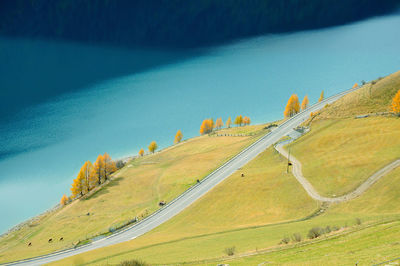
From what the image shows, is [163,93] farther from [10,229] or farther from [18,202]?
[10,229]

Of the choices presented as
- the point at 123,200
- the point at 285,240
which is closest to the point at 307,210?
the point at 285,240

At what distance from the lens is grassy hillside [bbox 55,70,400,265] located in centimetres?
3353

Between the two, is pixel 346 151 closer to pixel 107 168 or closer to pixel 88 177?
pixel 107 168

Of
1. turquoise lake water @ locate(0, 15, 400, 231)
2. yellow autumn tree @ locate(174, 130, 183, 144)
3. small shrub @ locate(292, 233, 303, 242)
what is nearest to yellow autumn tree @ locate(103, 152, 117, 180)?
turquoise lake water @ locate(0, 15, 400, 231)

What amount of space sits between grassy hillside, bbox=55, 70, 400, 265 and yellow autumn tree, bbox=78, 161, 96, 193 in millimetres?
42314

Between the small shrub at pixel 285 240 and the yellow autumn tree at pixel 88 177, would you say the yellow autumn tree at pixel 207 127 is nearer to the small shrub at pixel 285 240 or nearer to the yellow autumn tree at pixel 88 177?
the yellow autumn tree at pixel 88 177

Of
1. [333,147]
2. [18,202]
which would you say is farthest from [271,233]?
[18,202]

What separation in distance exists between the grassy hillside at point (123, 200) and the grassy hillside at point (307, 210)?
12.7 meters

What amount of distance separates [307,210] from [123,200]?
4769cm

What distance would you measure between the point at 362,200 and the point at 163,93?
147m

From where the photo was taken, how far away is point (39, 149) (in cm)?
14088

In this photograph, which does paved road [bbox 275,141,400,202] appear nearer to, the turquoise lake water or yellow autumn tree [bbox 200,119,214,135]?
the turquoise lake water

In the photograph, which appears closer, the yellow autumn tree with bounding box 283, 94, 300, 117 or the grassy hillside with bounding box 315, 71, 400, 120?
the grassy hillside with bounding box 315, 71, 400, 120

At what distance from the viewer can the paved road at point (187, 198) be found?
65.4m
